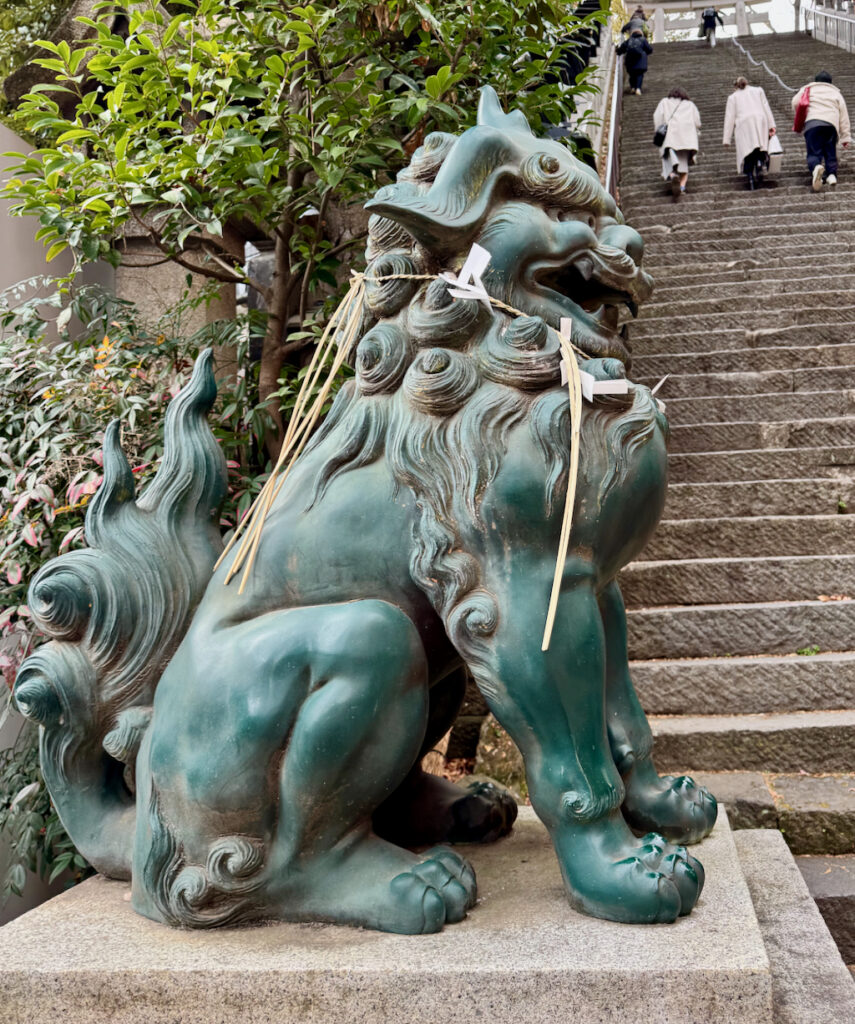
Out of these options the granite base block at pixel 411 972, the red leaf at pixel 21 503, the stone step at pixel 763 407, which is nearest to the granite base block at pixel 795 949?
the granite base block at pixel 411 972

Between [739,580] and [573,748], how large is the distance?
8.53ft

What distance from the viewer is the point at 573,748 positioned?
1.44 meters

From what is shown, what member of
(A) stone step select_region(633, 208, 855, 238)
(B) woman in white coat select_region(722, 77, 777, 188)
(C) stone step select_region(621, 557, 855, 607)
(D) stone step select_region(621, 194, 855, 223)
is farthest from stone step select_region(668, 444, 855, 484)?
(B) woman in white coat select_region(722, 77, 777, 188)

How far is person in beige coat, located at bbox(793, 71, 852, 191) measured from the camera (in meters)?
9.09

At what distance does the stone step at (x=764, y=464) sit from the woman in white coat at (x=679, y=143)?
5715 mm

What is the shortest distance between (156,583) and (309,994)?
28.5 inches

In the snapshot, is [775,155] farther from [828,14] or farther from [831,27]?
[831,27]

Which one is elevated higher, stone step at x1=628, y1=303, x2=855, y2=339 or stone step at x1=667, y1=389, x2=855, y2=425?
stone step at x1=628, y1=303, x2=855, y2=339

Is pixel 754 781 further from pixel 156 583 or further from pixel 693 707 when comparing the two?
pixel 156 583

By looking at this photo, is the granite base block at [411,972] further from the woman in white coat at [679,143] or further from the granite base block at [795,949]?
the woman in white coat at [679,143]

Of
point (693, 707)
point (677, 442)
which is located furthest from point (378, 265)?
point (677, 442)

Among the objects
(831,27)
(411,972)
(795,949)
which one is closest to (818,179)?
(795,949)

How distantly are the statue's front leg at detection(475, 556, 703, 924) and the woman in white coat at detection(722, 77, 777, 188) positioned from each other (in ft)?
30.6

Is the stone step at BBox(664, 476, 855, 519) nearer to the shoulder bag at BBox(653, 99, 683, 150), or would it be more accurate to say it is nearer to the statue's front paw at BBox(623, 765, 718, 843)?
the statue's front paw at BBox(623, 765, 718, 843)
